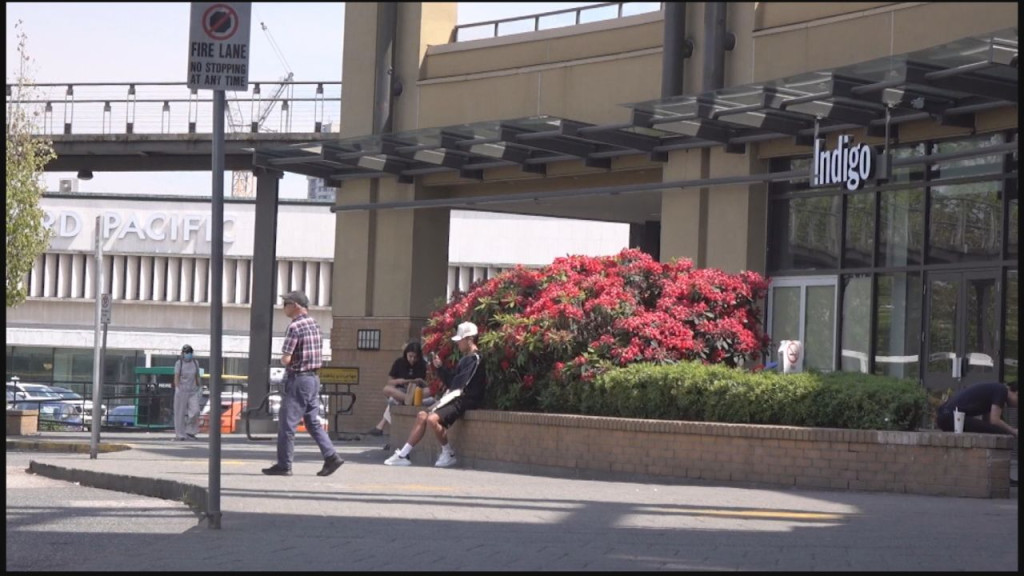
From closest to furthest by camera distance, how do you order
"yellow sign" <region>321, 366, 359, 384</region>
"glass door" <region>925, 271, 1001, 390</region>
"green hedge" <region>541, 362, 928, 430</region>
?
"green hedge" <region>541, 362, 928, 430</region> → "glass door" <region>925, 271, 1001, 390</region> → "yellow sign" <region>321, 366, 359, 384</region>

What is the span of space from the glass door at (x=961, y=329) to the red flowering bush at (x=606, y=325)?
309 centimetres

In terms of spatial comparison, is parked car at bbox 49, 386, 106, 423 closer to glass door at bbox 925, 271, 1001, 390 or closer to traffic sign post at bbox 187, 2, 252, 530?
glass door at bbox 925, 271, 1001, 390

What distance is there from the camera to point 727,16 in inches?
882

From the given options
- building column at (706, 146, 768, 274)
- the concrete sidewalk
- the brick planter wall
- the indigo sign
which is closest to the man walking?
the concrete sidewalk

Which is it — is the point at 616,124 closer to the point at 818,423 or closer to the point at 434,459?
the point at 434,459

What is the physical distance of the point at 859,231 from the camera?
21609 mm

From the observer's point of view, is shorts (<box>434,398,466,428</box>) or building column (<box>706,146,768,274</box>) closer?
shorts (<box>434,398,466,428</box>)

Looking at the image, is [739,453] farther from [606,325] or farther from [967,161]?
[967,161]

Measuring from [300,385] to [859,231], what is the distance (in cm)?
978

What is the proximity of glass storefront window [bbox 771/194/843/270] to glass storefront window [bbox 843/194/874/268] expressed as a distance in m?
0.15

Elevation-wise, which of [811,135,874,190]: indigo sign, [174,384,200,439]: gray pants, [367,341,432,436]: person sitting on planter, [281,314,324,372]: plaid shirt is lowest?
[174,384,200,439]: gray pants

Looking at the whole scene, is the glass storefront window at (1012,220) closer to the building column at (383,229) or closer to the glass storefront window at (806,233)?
the glass storefront window at (806,233)

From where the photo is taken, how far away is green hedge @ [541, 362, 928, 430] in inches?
574

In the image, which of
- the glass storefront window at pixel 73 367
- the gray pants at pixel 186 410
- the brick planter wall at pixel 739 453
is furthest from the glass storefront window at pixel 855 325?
the glass storefront window at pixel 73 367
